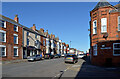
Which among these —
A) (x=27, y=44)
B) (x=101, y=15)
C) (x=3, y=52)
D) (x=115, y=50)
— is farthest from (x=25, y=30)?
(x=115, y=50)

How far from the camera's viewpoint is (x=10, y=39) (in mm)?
25969

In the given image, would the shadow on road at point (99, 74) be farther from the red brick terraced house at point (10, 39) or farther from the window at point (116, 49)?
the red brick terraced house at point (10, 39)

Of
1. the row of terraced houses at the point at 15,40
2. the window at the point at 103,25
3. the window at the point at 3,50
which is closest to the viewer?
the window at the point at 103,25

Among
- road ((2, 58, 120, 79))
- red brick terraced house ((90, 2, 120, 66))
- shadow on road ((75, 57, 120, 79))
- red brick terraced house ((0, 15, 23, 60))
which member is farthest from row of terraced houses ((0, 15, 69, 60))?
shadow on road ((75, 57, 120, 79))

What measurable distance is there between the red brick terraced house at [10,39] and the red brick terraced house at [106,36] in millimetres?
17516

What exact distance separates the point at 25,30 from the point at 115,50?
928 inches

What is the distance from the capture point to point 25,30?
105 feet

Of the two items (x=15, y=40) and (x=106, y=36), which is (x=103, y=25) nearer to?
(x=106, y=36)

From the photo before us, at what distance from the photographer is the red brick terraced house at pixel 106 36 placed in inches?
587

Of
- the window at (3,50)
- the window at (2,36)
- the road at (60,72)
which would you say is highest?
the window at (2,36)

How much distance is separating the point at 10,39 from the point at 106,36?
19.7 m

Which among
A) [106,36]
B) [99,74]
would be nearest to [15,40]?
[106,36]

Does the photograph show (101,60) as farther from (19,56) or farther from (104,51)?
(19,56)

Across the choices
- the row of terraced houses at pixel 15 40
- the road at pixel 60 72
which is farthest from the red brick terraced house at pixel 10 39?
the road at pixel 60 72
